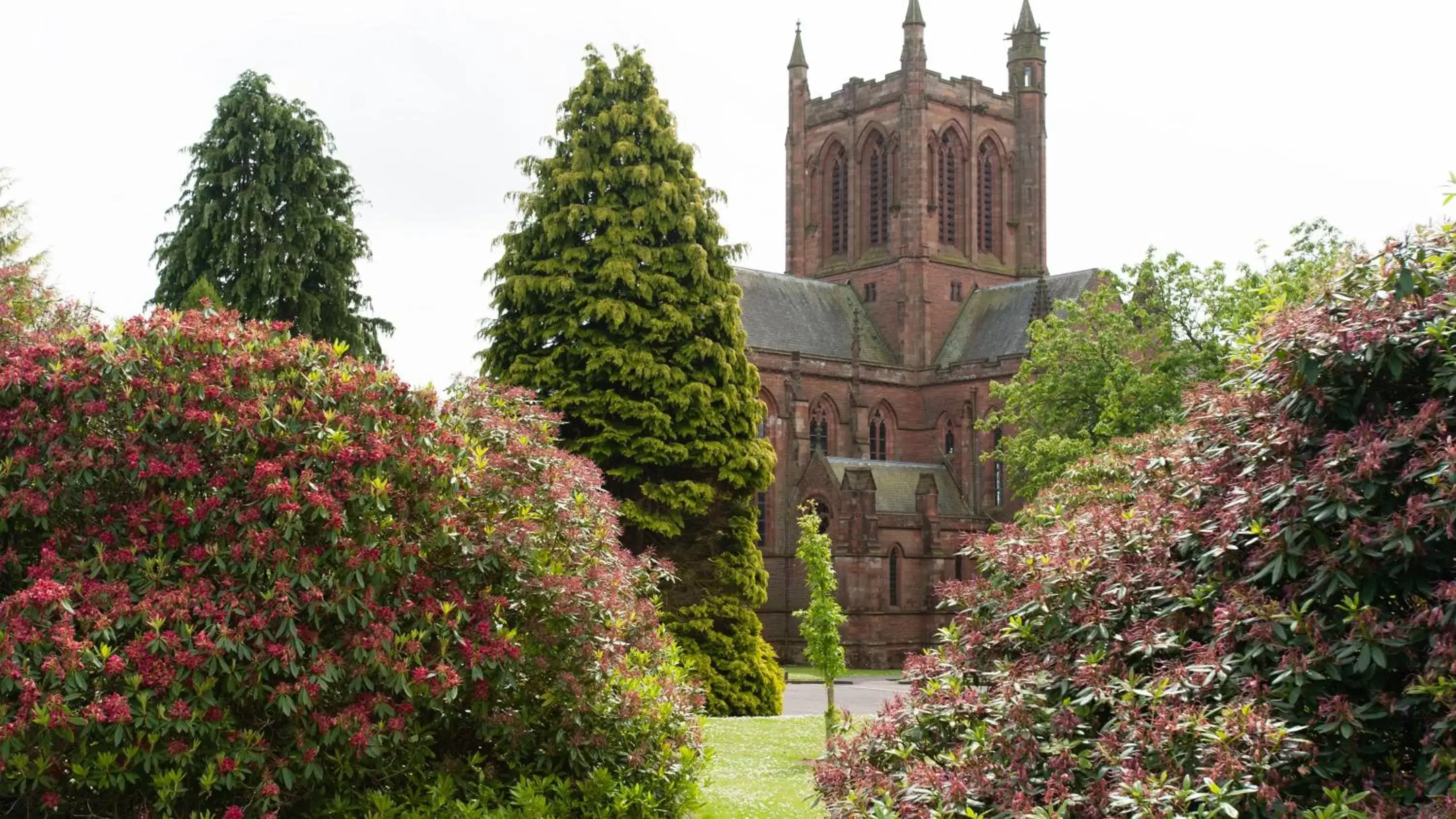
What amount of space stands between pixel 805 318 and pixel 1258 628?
63457 millimetres

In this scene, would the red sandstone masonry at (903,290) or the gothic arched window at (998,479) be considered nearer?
the red sandstone masonry at (903,290)

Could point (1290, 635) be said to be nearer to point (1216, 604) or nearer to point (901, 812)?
point (1216, 604)

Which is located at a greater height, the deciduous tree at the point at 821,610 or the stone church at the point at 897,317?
the stone church at the point at 897,317

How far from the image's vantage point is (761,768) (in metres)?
18.6

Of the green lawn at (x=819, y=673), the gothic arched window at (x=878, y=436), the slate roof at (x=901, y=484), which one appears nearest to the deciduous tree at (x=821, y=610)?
the green lawn at (x=819, y=673)

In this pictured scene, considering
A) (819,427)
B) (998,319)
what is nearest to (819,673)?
(819,427)

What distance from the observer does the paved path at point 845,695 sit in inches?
1367

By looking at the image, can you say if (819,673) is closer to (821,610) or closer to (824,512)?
(824,512)

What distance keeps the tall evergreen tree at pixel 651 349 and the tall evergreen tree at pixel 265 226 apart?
1427 centimetres

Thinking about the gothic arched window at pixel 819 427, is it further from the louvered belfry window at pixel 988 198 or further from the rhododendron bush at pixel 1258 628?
the rhododendron bush at pixel 1258 628

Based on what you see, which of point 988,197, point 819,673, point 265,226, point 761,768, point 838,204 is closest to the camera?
point 761,768

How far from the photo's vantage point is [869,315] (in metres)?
72.4

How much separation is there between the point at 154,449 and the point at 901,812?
6.17m

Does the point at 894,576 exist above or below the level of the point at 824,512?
below
